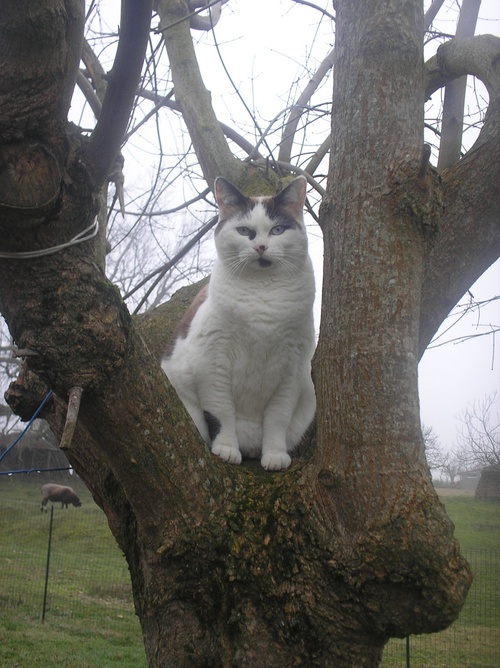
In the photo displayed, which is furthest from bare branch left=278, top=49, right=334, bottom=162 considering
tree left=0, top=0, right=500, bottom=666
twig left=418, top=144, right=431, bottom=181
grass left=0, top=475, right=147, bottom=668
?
grass left=0, top=475, right=147, bottom=668

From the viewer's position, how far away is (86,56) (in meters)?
3.39

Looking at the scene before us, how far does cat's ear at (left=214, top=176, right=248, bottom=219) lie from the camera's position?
2.78 meters

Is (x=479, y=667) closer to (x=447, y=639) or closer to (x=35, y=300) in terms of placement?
(x=447, y=639)

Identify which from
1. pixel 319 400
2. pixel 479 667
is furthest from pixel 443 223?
pixel 479 667

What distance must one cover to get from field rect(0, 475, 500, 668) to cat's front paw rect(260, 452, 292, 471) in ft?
7.33

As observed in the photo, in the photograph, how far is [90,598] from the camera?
8.61 metres

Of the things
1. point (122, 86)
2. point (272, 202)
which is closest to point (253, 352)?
point (272, 202)

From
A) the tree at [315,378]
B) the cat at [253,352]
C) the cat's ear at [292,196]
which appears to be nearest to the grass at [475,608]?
the cat at [253,352]

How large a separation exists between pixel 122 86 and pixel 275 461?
4.77 feet

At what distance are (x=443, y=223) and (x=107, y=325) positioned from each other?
139 centimetres

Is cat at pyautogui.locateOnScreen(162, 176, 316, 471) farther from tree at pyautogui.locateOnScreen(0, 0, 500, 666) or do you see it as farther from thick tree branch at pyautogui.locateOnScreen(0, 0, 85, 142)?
thick tree branch at pyautogui.locateOnScreen(0, 0, 85, 142)

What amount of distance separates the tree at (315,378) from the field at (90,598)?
2.68 m

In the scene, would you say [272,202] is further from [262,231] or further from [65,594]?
[65,594]

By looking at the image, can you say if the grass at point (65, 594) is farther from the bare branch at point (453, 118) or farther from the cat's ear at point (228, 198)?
the bare branch at point (453, 118)
